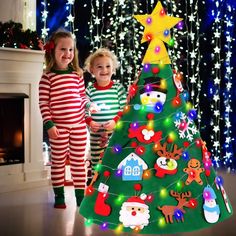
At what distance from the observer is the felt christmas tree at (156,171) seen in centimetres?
275

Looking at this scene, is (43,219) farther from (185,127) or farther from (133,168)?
(185,127)

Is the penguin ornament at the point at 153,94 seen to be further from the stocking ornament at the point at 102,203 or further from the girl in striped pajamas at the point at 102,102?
the girl in striped pajamas at the point at 102,102

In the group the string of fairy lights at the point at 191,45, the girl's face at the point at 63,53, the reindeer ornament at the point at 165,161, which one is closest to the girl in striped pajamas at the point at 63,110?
the girl's face at the point at 63,53

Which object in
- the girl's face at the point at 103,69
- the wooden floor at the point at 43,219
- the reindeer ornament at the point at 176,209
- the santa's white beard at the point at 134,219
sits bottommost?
the wooden floor at the point at 43,219

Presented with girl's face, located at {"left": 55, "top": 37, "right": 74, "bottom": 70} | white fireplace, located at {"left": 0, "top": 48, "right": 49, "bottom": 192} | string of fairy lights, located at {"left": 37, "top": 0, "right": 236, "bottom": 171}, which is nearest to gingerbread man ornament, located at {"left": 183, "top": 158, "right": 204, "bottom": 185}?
girl's face, located at {"left": 55, "top": 37, "right": 74, "bottom": 70}

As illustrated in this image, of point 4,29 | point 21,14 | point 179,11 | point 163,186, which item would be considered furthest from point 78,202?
point 179,11

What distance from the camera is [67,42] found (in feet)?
11.8

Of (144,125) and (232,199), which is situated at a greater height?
(144,125)

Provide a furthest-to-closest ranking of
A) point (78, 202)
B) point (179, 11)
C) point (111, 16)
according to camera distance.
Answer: point (111, 16) < point (179, 11) < point (78, 202)

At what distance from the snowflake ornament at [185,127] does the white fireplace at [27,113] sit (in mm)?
1681

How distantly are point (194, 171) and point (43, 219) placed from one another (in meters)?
0.93

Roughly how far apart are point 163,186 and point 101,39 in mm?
2748

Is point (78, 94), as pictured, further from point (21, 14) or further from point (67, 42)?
point (21, 14)

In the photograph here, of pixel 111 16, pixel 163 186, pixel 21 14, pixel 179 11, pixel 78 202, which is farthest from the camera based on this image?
pixel 111 16
